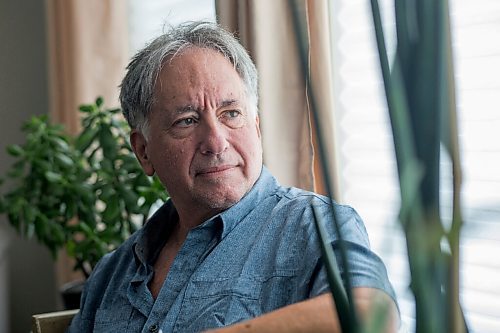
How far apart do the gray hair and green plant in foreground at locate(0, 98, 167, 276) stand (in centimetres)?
57

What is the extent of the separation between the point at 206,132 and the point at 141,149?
0.25m

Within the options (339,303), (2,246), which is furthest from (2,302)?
(339,303)

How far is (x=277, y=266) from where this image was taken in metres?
Result: 1.48

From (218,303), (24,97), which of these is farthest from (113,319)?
(24,97)

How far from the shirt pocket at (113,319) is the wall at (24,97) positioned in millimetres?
→ 1936

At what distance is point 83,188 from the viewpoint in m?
2.49

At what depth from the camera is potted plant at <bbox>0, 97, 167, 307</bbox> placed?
93.5 inches

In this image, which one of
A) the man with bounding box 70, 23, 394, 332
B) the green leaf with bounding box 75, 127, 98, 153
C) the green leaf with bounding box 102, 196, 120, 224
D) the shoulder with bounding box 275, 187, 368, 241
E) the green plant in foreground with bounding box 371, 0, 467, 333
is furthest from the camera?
the green leaf with bounding box 75, 127, 98, 153

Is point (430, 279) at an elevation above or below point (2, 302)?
above

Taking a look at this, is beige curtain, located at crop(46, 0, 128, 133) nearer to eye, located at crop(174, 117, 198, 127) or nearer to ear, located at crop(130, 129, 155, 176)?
ear, located at crop(130, 129, 155, 176)

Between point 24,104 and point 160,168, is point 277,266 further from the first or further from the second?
point 24,104

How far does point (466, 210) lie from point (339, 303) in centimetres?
9

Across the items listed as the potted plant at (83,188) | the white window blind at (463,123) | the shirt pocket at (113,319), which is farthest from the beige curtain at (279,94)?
the shirt pocket at (113,319)

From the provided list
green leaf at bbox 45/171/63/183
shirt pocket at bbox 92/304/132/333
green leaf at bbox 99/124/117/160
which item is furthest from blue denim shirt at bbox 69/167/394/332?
green leaf at bbox 45/171/63/183
